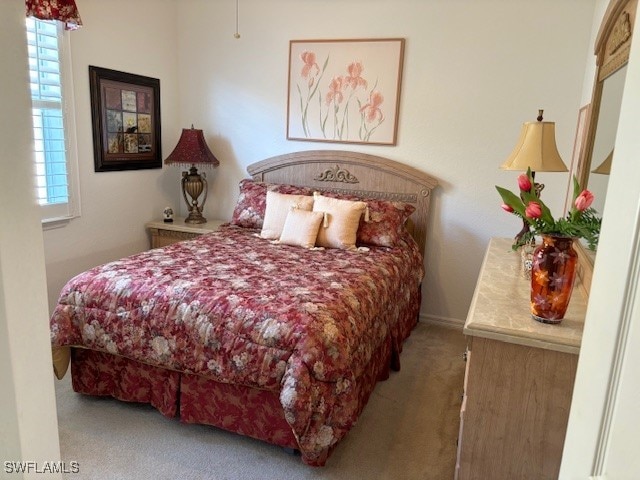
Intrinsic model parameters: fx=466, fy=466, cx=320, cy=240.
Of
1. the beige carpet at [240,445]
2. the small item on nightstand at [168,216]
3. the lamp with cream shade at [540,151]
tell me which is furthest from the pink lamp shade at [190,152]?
the lamp with cream shade at [540,151]

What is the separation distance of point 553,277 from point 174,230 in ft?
10.5

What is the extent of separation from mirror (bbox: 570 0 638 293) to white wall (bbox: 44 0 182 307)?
10.6 ft

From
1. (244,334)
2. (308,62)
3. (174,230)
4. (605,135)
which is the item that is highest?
(308,62)

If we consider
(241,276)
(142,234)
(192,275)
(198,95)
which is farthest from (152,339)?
(198,95)

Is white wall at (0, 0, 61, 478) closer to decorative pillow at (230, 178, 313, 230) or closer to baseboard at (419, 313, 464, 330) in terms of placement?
decorative pillow at (230, 178, 313, 230)

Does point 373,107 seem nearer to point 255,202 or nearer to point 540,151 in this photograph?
point 255,202

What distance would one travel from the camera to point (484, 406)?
5.31 ft

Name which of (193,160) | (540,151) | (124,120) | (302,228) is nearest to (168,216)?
(193,160)

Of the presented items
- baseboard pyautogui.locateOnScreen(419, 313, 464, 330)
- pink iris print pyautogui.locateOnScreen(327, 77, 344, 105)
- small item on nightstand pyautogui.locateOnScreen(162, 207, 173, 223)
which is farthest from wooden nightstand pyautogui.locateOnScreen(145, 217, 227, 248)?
baseboard pyautogui.locateOnScreen(419, 313, 464, 330)

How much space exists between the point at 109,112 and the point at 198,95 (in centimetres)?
92

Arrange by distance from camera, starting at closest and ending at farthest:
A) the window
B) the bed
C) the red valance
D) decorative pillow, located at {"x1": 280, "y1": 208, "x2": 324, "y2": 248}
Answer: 1. the bed
2. the red valance
3. the window
4. decorative pillow, located at {"x1": 280, "y1": 208, "x2": 324, "y2": 248}

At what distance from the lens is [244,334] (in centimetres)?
203

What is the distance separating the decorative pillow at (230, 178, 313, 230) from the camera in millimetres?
3678

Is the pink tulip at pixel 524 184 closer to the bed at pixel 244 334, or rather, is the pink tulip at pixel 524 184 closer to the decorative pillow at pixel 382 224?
the bed at pixel 244 334
